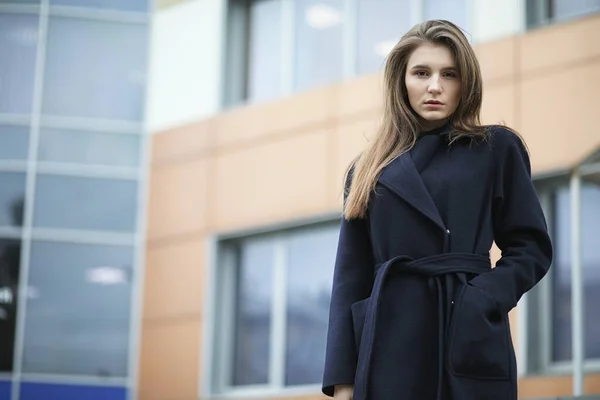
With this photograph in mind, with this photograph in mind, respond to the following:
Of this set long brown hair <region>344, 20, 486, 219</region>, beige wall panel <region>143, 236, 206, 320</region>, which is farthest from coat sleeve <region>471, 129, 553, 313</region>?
beige wall panel <region>143, 236, 206, 320</region>

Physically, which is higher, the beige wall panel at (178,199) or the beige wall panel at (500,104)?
the beige wall panel at (500,104)

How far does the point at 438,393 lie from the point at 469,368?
4.1 inches

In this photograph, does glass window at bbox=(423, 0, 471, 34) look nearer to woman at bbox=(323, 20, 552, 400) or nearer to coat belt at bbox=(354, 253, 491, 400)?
woman at bbox=(323, 20, 552, 400)

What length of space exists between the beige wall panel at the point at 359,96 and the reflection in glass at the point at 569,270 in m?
2.54

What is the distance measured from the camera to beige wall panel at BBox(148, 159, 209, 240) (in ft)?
49.0

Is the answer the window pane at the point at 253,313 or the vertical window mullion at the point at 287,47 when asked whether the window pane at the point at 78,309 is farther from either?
the vertical window mullion at the point at 287,47

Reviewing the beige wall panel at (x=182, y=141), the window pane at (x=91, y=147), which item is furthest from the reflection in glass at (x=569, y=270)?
the window pane at (x=91, y=147)

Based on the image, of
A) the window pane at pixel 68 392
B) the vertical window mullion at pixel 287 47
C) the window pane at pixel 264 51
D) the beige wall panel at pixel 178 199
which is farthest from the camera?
the window pane at pixel 68 392

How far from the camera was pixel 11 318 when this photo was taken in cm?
1585

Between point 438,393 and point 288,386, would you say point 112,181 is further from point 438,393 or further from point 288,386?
point 438,393

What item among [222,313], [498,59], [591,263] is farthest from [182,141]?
[591,263]

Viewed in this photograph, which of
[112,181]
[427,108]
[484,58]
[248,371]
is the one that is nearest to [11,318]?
[112,181]

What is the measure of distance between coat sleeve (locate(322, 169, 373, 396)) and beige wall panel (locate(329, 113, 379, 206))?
9518 mm

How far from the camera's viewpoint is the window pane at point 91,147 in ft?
53.1
